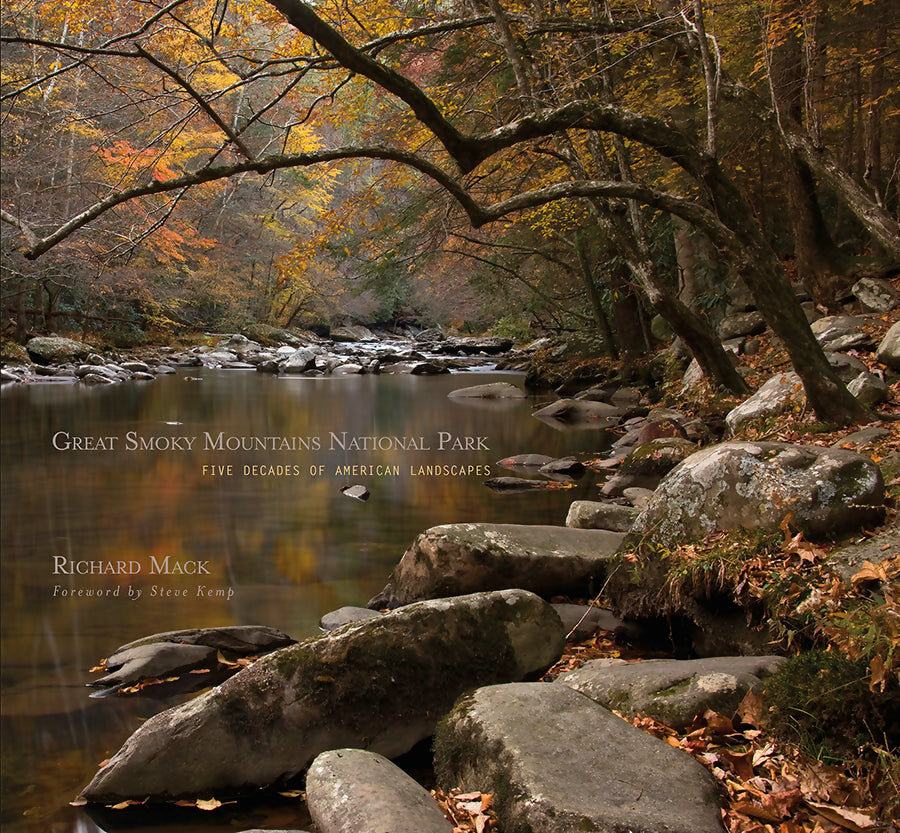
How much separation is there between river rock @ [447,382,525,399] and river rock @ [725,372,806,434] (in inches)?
407

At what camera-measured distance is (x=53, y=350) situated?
23328mm

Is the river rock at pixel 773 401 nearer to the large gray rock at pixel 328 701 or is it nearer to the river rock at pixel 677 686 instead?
the river rock at pixel 677 686

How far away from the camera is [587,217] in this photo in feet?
47.3

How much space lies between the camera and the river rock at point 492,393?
717 inches

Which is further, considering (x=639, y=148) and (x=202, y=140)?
(x=202, y=140)

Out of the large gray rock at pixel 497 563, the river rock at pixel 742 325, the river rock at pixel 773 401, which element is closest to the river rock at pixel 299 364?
the river rock at pixel 742 325

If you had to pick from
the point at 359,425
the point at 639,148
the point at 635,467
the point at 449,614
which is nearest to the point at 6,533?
the point at 449,614

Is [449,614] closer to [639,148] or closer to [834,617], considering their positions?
[834,617]

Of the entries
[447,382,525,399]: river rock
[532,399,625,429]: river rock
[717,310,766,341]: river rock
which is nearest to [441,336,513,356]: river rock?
[447,382,525,399]: river rock

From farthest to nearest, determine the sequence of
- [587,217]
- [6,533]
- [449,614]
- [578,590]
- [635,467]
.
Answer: [587,217], [635,467], [6,533], [578,590], [449,614]

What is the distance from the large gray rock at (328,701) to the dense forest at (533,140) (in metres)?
3.21

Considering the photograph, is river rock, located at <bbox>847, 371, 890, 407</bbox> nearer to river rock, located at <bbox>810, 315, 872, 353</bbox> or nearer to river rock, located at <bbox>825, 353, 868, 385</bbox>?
river rock, located at <bbox>825, 353, 868, 385</bbox>

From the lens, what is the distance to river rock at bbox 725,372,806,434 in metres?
6.92

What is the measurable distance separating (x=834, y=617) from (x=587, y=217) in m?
12.3
